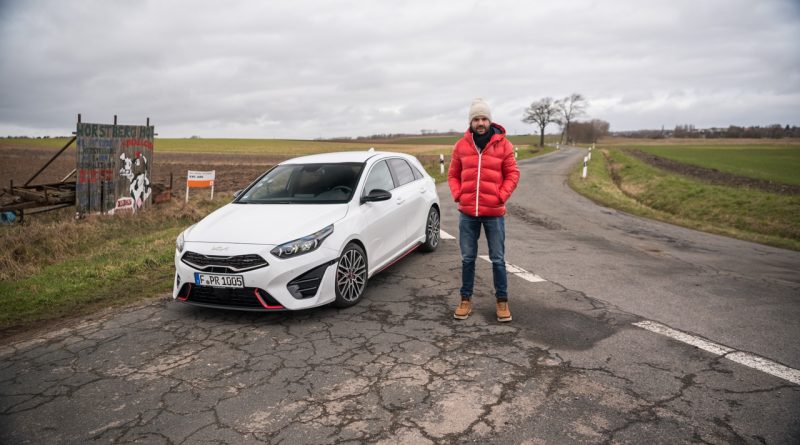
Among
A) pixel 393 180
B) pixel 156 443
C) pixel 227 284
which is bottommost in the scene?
pixel 156 443

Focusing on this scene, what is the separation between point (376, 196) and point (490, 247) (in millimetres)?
1462

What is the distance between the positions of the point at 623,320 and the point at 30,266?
827 centimetres

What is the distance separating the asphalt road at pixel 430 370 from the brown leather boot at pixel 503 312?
77 mm

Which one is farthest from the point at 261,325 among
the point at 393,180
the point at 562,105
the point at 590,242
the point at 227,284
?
the point at 562,105

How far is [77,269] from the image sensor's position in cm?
696

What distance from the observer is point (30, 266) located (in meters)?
7.44

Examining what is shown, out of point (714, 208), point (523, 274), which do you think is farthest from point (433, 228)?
point (714, 208)

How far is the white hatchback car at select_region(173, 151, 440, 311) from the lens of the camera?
4.54 meters

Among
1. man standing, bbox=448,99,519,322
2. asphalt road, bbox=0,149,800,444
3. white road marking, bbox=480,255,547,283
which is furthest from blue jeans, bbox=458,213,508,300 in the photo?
white road marking, bbox=480,255,547,283

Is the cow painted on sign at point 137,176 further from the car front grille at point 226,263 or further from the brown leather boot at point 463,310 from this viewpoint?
the brown leather boot at point 463,310

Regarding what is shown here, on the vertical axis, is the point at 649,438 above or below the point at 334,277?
below

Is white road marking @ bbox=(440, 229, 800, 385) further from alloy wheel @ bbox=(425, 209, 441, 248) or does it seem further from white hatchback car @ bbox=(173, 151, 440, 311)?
alloy wheel @ bbox=(425, 209, 441, 248)

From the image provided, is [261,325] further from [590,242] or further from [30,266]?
[590,242]

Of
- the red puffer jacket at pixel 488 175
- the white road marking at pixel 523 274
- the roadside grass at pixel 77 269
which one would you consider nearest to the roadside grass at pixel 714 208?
the white road marking at pixel 523 274
